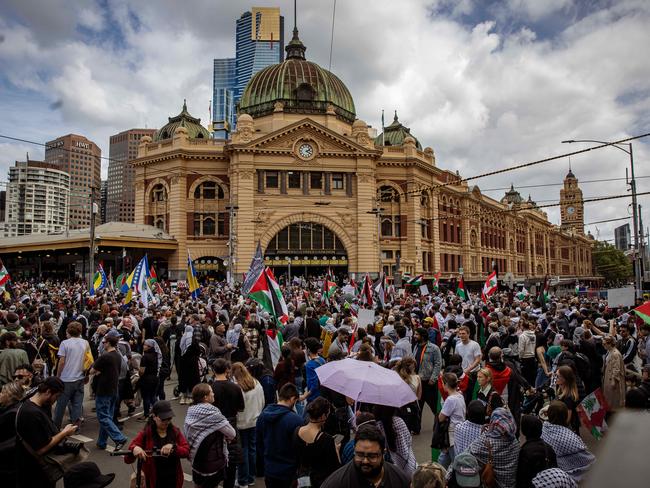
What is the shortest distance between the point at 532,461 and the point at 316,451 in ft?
7.04

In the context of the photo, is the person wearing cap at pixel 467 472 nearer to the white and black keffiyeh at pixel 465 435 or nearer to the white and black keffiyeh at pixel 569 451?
the white and black keffiyeh at pixel 465 435

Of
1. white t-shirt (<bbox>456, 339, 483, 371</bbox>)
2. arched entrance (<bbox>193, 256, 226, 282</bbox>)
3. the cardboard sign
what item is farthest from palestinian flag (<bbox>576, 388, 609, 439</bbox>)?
arched entrance (<bbox>193, 256, 226, 282</bbox>)

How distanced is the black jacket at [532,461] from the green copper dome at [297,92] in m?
50.6

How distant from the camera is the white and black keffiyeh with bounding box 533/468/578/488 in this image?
448 centimetres

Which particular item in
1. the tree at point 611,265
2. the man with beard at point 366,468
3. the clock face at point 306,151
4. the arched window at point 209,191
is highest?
the clock face at point 306,151

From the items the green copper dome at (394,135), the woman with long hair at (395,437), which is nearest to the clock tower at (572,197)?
the green copper dome at (394,135)

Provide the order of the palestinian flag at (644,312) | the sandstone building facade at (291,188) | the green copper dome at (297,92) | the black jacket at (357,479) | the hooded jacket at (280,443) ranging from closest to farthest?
the black jacket at (357,479), the hooded jacket at (280,443), the palestinian flag at (644,312), the sandstone building facade at (291,188), the green copper dome at (297,92)

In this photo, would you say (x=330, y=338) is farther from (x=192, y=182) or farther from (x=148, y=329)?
(x=192, y=182)

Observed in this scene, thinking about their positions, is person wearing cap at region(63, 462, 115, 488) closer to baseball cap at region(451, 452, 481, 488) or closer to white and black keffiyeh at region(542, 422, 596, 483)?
baseball cap at region(451, 452, 481, 488)

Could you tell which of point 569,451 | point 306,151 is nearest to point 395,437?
point 569,451

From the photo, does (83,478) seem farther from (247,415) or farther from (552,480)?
(552,480)

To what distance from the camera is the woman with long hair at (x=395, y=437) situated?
5.40m

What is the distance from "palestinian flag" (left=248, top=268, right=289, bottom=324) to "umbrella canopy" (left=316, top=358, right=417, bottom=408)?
753cm

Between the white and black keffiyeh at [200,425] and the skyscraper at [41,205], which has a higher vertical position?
the skyscraper at [41,205]
